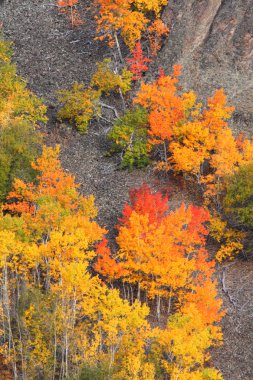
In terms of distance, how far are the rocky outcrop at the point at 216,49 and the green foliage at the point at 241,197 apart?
8.50 metres

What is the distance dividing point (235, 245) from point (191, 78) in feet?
58.3

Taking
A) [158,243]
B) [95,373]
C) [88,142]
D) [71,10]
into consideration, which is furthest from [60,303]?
[71,10]

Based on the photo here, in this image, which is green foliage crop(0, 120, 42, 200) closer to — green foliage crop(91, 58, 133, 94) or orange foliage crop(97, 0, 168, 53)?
green foliage crop(91, 58, 133, 94)

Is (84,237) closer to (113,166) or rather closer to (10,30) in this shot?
(113,166)

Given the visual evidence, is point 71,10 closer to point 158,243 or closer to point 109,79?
point 109,79

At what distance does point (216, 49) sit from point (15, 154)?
70.5 feet

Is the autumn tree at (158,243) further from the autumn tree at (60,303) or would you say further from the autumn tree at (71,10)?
the autumn tree at (71,10)

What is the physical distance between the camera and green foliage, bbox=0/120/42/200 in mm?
68625

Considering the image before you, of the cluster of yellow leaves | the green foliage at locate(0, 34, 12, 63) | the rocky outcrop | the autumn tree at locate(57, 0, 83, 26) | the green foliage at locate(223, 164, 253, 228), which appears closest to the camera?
the cluster of yellow leaves

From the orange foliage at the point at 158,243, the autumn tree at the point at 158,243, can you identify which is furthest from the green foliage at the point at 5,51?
the autumn tree at the point at 158,243

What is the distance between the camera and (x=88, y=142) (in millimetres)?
77500

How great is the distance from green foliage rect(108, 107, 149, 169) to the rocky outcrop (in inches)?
228

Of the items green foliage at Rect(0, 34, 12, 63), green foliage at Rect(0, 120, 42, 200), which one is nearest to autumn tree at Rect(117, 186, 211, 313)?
green foliage at Rect(0, 120, 42, 200)

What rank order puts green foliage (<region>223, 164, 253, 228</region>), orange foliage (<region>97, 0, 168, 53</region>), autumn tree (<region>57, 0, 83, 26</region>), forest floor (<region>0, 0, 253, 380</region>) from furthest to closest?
autumn tree (<region>57, 0, 83, 26</region>) → orange foliage (<region>97, 0, 168, 53</region>) → green foliage (<region>223, 164, 253, 228</region>) → forest floor (<region>0, 0, 253, 380</region>)
